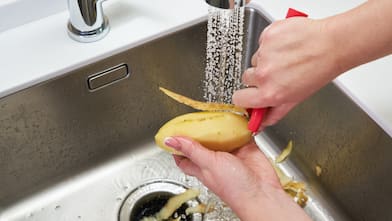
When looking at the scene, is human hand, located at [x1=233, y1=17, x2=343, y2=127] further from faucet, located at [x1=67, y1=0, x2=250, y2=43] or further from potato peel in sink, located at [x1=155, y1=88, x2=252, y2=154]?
faucet, located at [x1=67, y1=0, x2=250, y2=43]

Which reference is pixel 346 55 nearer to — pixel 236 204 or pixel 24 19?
pixel 236 204

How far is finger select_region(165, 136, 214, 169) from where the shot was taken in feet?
2.05

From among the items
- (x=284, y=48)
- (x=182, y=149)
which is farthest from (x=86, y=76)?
(x=284, y=48)

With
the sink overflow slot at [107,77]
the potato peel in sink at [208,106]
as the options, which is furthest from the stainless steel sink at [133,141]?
the potato peel in sink at [208,106]

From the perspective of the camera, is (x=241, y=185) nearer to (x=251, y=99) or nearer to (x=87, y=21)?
(x=251, y=99)

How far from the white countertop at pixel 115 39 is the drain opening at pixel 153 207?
0.24 metres

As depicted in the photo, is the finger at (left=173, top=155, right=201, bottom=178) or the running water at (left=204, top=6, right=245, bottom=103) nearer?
the finger at (left=173, top=155, right=201, bottom=178)

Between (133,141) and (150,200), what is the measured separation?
105 millimetres

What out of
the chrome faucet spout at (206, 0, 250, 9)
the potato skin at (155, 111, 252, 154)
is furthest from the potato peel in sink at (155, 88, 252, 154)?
the chrome faucet spout at (206, 0, 250, 9)

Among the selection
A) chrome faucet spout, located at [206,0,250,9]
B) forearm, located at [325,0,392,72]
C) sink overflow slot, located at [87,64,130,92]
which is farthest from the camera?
sink overflow slot, located at [87,64,130,92]

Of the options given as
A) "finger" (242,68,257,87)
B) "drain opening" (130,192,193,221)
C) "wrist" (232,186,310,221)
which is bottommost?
"drain opening" (130,192,193,221)

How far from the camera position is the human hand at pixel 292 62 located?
56 centimetres

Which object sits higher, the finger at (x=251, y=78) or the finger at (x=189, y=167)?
the finger at (x=251, y=78)

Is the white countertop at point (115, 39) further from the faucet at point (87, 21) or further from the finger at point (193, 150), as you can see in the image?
the finger at point (193, 150)
